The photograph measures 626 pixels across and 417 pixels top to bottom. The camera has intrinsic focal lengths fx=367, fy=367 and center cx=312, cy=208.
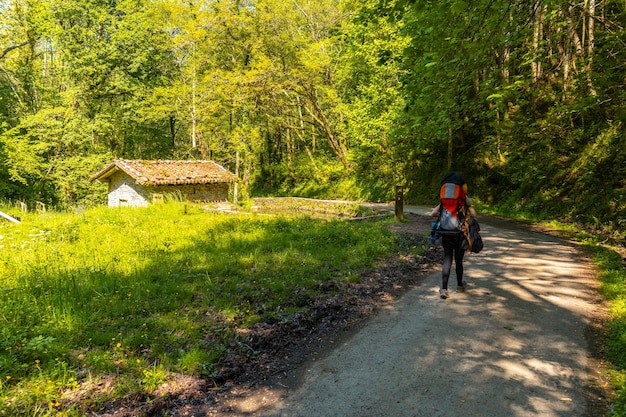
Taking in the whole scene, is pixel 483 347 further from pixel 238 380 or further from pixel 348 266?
pixel 348 266

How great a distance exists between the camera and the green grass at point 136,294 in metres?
3.73

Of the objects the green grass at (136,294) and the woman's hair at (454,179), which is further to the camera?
the woman's hair at (454,179)

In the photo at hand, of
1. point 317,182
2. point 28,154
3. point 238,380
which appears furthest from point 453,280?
point 28,154

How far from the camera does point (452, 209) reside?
245 inches

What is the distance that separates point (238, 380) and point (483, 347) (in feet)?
9.65

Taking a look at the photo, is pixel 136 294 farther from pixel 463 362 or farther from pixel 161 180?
pixel 161 180

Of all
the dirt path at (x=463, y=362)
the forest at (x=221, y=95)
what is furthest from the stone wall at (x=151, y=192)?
the dirt path at (x=463, y=362)

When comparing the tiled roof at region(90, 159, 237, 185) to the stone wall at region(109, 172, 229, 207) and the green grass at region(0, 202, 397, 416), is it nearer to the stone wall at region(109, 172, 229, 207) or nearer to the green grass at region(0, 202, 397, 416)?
the stone wall at region(109, 172, 229, 207)

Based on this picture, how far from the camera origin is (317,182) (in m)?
35.2

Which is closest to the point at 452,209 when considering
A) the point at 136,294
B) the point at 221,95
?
the point at 136,294

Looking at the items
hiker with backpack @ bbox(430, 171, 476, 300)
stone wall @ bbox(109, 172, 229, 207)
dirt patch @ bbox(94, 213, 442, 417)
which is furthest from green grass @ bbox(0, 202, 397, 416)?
stone wall @ bbox(109, 172, 229, 207)

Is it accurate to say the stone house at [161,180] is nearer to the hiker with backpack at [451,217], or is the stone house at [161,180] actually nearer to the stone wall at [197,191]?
the stone wall at [197,191]

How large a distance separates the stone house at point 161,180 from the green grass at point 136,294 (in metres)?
12.5

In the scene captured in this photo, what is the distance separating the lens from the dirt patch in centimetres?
346
